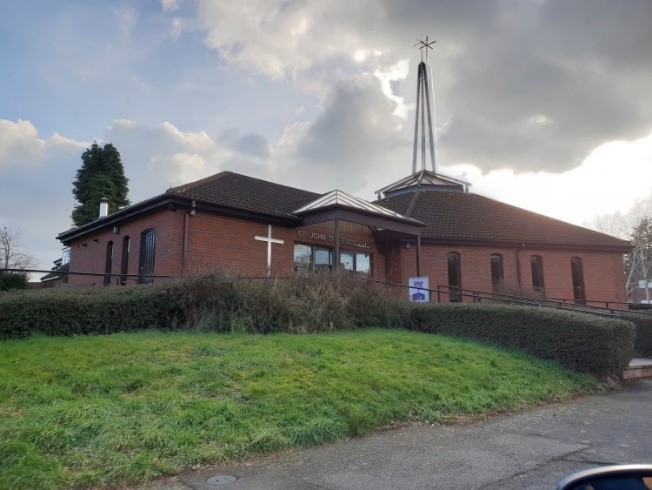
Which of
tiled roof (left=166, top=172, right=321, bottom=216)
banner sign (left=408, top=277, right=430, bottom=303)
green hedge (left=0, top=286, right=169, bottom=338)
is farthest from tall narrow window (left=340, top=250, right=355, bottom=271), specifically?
green hedge (left=0, top=286, right=169, bottom=338)

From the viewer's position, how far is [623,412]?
26.2 feet

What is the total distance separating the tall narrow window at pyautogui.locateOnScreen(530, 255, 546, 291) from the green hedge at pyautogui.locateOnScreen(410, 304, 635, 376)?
13.6 metres

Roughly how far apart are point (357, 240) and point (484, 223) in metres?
7.37

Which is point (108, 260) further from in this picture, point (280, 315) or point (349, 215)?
point (280, 315)

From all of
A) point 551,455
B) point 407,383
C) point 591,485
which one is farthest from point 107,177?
point 591,485

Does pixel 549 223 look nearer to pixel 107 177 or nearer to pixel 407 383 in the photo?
pixel 407 383

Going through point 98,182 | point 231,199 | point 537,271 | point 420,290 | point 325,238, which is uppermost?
point 98,182

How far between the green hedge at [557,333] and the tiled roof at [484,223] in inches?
435

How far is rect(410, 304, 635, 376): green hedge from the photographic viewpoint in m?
10.2

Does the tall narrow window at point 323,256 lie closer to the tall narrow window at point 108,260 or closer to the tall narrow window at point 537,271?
the tall narrow window at point 108,260

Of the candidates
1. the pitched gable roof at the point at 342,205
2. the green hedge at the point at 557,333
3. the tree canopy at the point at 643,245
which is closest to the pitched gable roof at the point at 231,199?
the pitched gable roof at the point at 342,205

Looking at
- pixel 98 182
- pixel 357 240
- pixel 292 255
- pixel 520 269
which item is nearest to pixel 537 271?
pixel 520 269

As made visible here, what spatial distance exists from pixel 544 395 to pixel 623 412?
3.77 feet

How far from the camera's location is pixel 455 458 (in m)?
5.30
